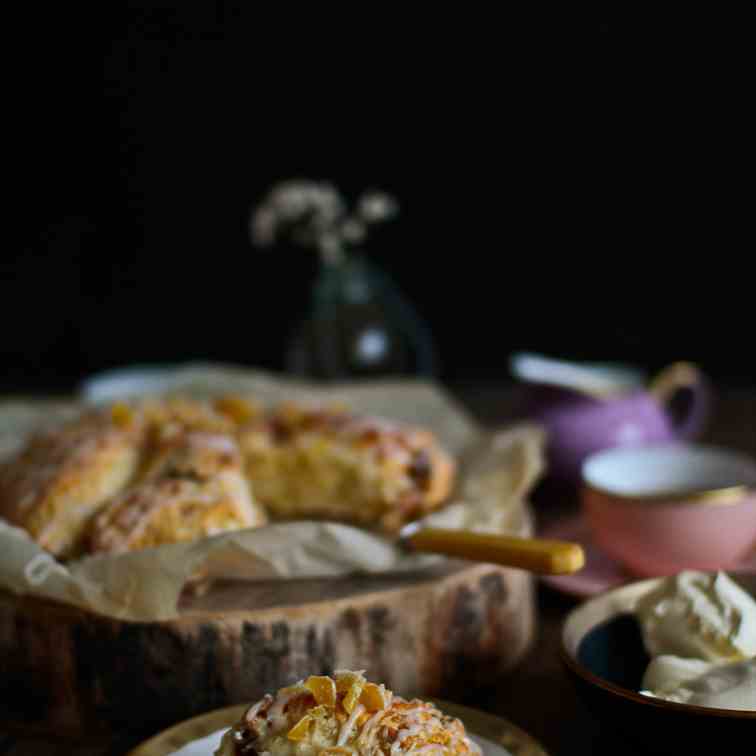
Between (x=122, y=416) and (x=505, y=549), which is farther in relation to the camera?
(x=122, y=416)

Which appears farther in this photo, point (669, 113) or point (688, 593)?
point (669, 113)

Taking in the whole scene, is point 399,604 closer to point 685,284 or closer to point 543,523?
point 543,523

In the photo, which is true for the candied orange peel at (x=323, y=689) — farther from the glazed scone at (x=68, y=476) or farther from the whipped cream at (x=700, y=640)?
the glazed scone at (x=68, y=476)

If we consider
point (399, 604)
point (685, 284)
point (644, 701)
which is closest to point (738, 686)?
point (644, 701)

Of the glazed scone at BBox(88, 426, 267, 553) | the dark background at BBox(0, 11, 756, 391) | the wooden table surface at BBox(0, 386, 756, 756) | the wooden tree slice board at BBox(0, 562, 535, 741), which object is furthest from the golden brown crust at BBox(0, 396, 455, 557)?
the dark background at BBox(0, 11, 756, 391)

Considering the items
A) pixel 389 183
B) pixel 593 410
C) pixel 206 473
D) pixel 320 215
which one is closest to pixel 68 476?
pixel 206 473

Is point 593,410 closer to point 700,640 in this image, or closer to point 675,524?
point 675,524
